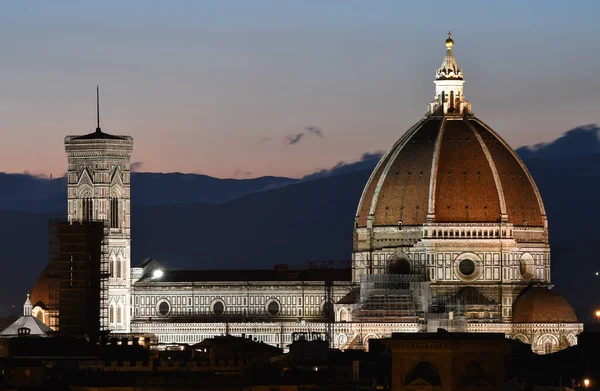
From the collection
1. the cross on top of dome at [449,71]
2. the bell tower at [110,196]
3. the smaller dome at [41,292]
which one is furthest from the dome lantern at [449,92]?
the smaller dome at [41,292]

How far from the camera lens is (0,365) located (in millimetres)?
109188

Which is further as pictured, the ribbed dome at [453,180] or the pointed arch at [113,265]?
the pointed arch at [113,265]

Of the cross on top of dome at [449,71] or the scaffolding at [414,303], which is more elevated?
the cross on top of dome at [449,71]

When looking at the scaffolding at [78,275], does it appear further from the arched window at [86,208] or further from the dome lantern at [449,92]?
the dome lantern at [449,92]

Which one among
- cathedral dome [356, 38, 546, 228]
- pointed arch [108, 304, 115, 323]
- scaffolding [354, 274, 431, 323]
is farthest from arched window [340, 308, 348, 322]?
pointed arch [108, 304, 115, 323]

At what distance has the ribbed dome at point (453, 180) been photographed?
596ft

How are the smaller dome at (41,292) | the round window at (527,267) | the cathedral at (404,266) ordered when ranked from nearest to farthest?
the cathedral at (404,266) → the round window at (527,267) → the smaller dome at (41,292)

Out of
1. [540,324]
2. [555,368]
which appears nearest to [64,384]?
[555,368]

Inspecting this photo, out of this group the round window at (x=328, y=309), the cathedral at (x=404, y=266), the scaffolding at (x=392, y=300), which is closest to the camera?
the scaffolding at (x=392, y=300)

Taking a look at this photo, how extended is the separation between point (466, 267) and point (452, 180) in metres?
5.61

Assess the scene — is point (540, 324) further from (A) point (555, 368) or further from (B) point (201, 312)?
(A) point (555, 368)

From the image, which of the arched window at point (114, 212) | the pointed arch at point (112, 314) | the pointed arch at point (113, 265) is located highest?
the arched window at point (114, 212)

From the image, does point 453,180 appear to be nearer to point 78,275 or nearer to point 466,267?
point 466,267

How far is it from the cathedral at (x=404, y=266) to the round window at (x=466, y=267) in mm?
89
